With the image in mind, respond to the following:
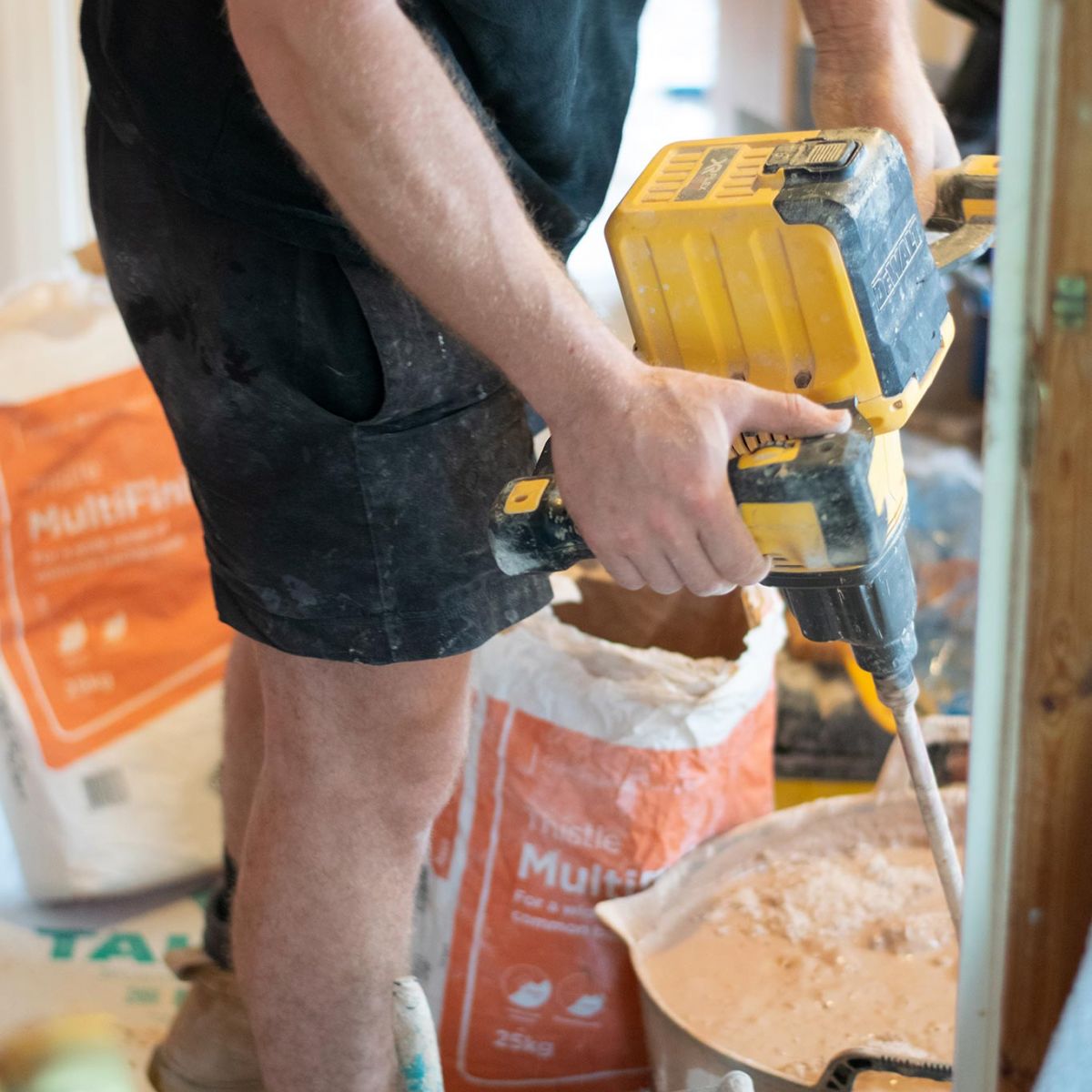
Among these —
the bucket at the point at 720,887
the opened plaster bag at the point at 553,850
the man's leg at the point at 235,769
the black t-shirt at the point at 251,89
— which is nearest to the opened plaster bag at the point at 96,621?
the man's leg at the point at 235,769

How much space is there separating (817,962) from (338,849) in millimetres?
477

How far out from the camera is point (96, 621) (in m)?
1.57

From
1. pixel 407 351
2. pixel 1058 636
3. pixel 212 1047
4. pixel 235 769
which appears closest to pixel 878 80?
pixel 407 351

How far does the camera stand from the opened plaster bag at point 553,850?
1.23 metres

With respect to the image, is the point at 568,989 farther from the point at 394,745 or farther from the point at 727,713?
the point at 394,745

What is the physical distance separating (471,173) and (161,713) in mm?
1031

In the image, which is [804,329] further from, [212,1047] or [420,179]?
[212,1047]

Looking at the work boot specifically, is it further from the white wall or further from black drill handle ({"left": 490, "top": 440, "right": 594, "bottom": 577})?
the white wall

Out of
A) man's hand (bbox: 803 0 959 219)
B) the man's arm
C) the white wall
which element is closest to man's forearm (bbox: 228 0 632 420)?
the man's arm

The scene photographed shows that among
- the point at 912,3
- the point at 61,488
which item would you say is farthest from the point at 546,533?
the point at 912,3

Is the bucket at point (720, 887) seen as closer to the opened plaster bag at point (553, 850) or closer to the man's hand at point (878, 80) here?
the opened plaster bag at point (553, 850)

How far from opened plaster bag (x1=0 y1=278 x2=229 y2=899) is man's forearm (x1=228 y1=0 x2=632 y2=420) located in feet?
2.89

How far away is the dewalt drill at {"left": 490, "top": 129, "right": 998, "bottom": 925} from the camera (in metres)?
0.75

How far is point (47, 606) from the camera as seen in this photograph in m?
1.54
